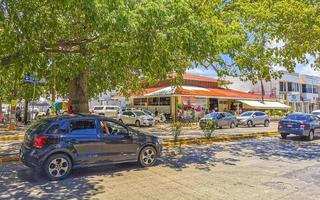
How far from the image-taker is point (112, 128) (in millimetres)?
9938

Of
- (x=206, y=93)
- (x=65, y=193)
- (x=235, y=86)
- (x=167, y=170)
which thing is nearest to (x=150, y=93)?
(x=206, y=93)

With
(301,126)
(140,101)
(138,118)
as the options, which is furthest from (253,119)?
(140,101)

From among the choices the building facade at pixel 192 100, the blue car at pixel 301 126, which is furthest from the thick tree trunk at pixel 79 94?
the building facade at pixel 192 100

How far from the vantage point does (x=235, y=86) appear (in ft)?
195

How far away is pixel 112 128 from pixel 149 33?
3131mm

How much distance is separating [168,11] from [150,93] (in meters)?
30.0

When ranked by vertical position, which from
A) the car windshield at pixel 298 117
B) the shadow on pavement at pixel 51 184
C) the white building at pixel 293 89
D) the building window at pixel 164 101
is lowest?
the shadow on pavement at pixel 51 184

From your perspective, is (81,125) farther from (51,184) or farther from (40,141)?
(51,184)

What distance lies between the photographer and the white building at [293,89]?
57.2m

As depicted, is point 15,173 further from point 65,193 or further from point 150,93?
point 150,93

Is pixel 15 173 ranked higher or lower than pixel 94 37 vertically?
lower

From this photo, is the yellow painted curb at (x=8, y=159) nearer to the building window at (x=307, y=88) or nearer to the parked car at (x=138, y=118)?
the parked car at (x=138, y=118)

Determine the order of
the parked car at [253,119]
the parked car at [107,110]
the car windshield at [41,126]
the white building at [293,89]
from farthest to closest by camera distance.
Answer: the white building at [293,89]
the parked car at [107,110]
the parked car at [253,119]
the car windshield at [41,126]

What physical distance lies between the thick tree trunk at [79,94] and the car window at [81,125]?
6787 mm
